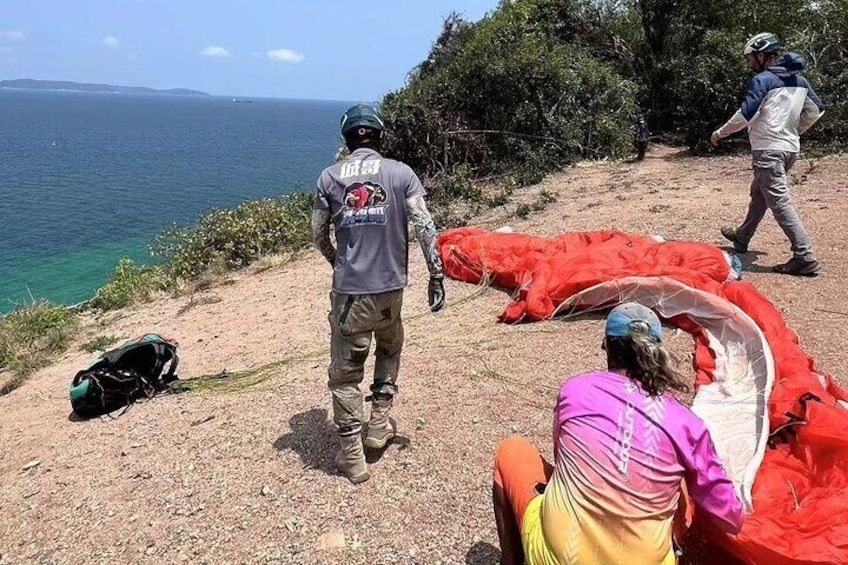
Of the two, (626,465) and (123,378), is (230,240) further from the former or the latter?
(626,465)

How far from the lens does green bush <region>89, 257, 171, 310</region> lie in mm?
11156

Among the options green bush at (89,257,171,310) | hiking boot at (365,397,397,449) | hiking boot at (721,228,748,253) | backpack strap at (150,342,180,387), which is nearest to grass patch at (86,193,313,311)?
green bush at (89,257,171,310)

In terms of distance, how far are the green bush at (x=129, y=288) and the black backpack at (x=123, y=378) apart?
5.53m

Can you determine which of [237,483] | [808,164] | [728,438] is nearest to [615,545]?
[728,438]

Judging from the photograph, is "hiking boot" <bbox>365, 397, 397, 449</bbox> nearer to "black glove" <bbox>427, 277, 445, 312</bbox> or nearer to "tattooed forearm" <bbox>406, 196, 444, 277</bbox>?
"black glove" <bbox>427, 277, 445, 312</bbox>

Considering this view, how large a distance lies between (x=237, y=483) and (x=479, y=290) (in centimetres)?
367

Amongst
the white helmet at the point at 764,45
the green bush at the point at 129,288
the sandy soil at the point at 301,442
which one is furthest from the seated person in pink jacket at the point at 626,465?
the green bush at the point at 129,288

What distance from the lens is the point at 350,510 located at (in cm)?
368

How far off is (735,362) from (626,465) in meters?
2.56

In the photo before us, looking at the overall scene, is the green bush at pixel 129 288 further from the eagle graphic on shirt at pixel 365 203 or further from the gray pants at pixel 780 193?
the gray pants at pixel 780 193

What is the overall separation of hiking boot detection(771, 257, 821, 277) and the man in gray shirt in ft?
13.2

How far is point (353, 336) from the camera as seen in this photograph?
3.71 m

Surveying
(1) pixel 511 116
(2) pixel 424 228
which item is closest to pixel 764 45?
(2) pixel 424 228

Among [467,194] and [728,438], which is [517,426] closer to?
[728,438]
